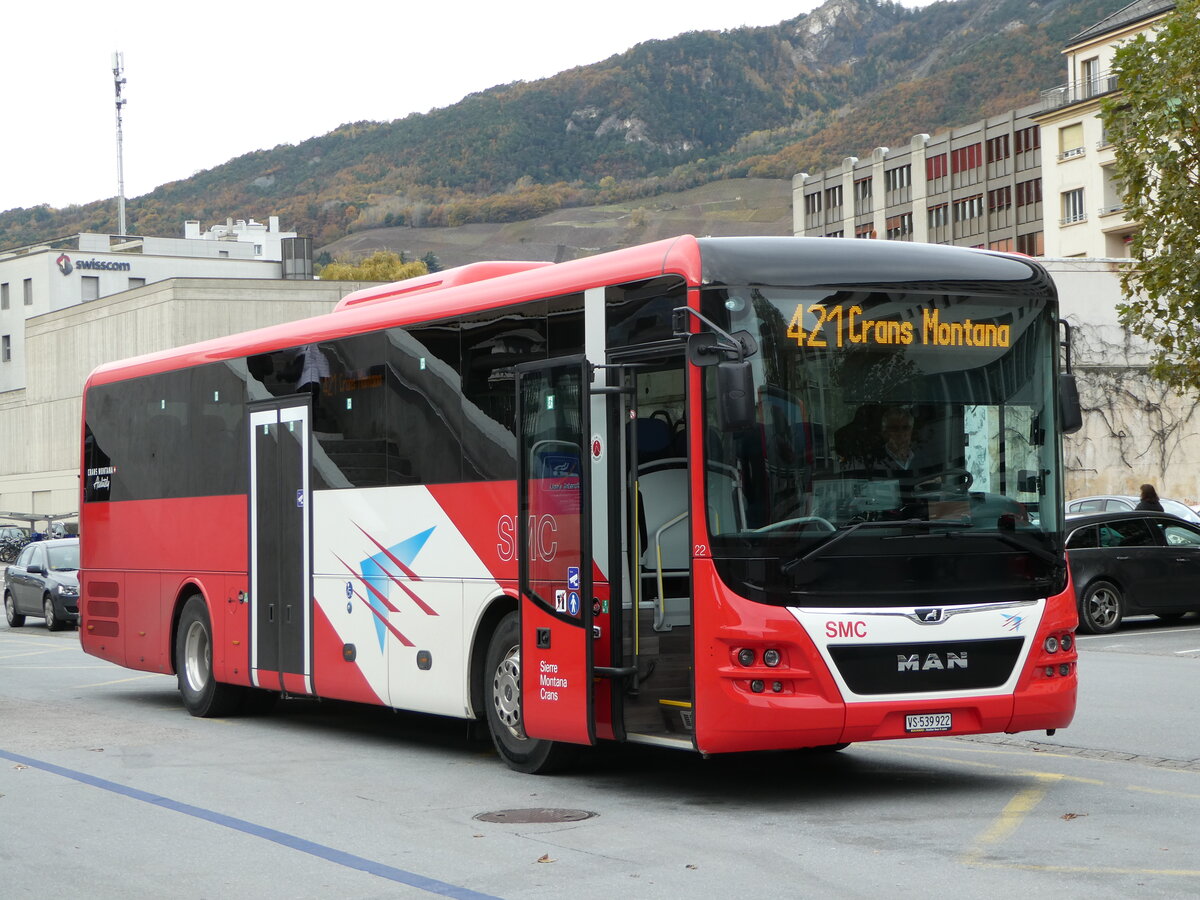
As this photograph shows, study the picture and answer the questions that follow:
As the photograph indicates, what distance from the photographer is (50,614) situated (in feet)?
96.1

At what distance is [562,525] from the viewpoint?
33.4ft

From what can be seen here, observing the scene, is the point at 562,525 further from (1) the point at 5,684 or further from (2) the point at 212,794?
(1) the point at 5,684

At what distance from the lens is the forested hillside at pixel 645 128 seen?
474ft

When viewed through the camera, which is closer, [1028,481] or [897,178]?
[1028,481]

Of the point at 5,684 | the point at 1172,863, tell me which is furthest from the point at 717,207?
the point at 1172,863

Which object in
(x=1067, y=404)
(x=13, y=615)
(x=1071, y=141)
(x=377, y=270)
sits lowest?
(x=13, y=615)

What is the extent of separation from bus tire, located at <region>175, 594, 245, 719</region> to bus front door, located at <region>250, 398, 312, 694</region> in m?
1.02

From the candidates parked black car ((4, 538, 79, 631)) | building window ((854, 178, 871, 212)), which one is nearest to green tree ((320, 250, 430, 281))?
building window ((854, 178, 871, 212))

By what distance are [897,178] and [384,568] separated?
106 meters

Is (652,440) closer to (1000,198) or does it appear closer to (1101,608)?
(1101,608)

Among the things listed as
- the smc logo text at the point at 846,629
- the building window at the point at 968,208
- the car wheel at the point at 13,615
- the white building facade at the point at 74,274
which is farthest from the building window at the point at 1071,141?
the smc logo text at the point at 846,629

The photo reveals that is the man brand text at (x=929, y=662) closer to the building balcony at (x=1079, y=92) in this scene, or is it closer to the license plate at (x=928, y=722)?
the license plate at (x=928, y=722)

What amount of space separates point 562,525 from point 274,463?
458cm

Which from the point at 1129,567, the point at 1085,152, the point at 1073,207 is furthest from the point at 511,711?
the point at 1085,152
